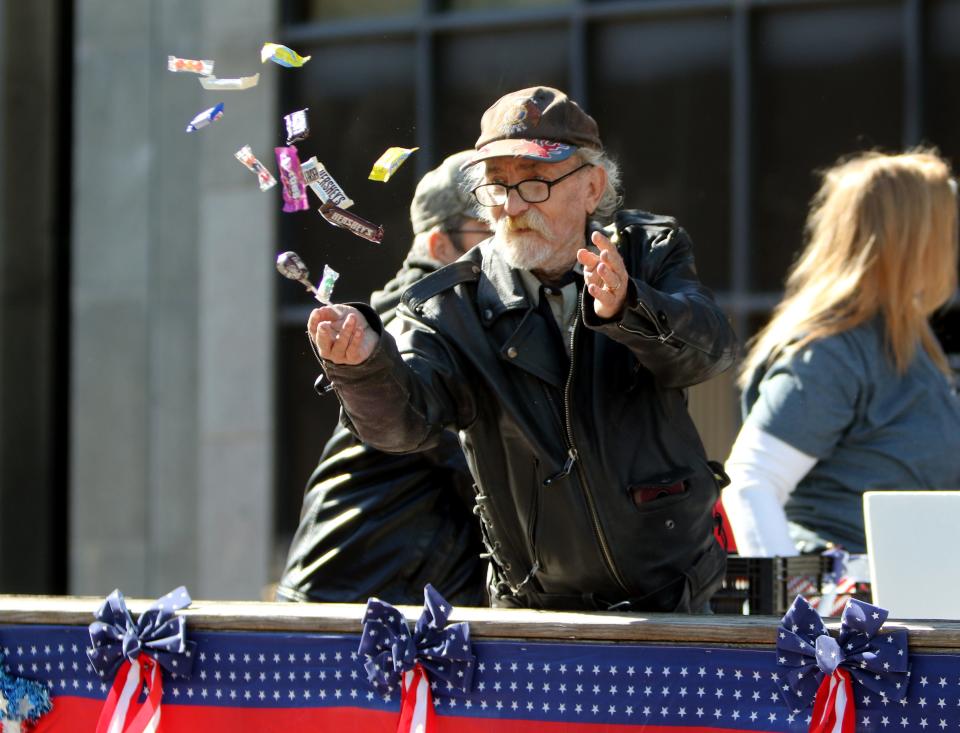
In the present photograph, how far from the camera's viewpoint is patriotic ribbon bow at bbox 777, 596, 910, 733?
2.37m

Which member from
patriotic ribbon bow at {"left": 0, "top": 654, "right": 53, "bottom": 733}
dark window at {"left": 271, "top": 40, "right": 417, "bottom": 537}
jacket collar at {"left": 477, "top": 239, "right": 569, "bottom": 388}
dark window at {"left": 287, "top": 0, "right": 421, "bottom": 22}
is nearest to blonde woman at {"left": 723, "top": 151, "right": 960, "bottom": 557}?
jacket collar at {"left": 477, "top": 239, "right": 569, "bottom": 388}

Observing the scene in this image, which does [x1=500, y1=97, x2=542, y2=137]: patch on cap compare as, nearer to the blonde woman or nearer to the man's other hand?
the man's other hand

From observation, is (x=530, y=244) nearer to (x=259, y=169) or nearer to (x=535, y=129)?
(x=535, y=129)

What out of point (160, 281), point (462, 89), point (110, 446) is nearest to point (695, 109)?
point (462, 89)

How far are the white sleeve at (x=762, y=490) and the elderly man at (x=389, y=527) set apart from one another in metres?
0.66

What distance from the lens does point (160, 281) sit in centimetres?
904

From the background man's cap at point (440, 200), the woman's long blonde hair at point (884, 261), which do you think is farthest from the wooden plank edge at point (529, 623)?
the woman's long blonde hair at point (884, 261)

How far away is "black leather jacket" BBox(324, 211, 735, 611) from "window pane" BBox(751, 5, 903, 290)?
4.62m

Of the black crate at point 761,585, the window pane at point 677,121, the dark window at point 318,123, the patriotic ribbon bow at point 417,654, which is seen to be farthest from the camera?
the dark window at point 318,123

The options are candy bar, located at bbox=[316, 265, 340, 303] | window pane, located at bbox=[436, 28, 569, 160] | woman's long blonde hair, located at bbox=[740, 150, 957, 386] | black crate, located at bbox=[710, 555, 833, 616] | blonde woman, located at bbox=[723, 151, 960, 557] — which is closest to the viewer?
candy bar, located at bbox=[316, 265, 340, 303]

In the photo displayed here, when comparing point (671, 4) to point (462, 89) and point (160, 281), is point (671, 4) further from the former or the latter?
point (160, 281)

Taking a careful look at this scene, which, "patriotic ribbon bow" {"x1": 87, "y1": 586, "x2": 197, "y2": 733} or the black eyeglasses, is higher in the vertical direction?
the black eyeglasses

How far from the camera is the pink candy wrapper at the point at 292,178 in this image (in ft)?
9.93

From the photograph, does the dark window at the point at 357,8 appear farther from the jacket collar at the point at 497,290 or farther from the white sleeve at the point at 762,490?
the jacket collar at the point at 497,290
